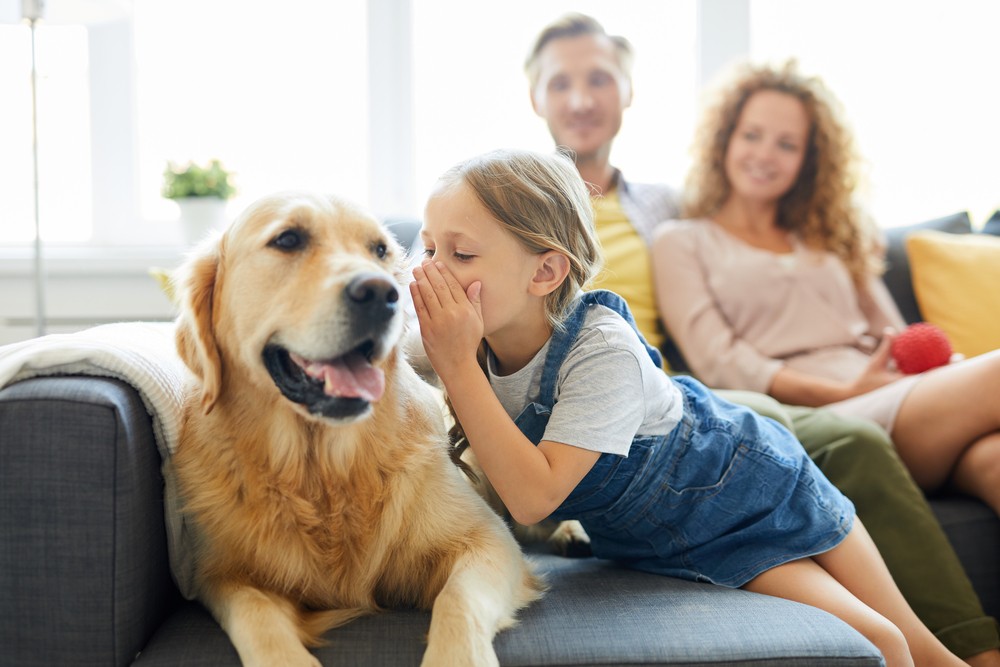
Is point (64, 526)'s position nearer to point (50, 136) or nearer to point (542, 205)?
point (542, 205)

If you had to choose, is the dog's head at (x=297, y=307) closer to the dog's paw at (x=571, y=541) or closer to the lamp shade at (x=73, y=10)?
the dog's paw at (x=571, y=541)

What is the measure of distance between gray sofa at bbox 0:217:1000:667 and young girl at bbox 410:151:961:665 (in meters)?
0.21

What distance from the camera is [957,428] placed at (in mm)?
1840

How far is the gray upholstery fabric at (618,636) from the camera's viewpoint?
3.69ft

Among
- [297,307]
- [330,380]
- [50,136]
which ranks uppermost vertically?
[50,136]

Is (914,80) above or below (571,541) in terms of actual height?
above

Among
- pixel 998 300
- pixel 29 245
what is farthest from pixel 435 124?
pixel 998 300

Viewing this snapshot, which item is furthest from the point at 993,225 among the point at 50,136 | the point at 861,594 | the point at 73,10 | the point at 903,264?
the point at 50,136

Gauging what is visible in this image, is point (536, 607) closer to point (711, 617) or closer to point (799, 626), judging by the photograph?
point (711, 617)

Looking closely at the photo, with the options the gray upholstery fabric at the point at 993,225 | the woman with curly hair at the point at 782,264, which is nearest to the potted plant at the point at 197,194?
the woman with curly hair at the point at 782,264

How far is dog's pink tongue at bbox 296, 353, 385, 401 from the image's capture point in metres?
1.21

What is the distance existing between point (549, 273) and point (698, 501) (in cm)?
47

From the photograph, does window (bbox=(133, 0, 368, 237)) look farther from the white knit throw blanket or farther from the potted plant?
the white knit throw blanket

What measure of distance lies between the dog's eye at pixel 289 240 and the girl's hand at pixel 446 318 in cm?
19
